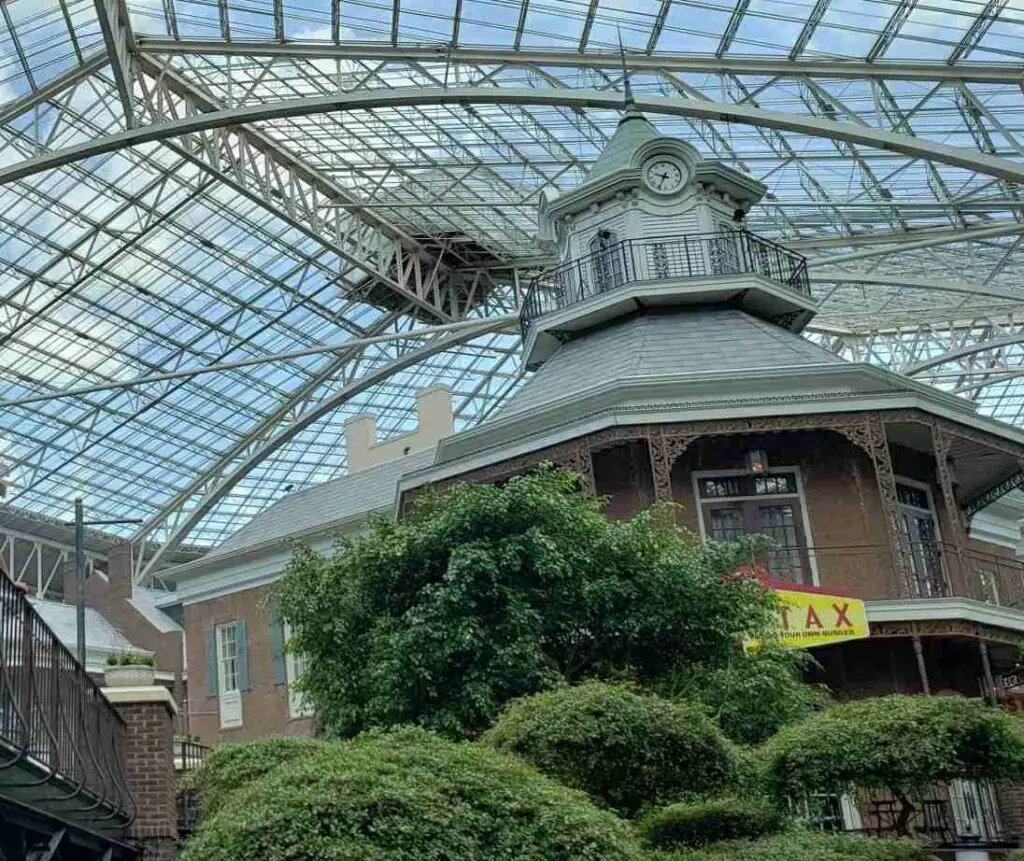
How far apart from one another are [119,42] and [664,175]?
13.4m

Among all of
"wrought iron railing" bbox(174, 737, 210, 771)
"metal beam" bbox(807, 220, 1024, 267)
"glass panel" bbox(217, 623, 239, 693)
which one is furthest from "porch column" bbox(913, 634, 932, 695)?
"glass panel" bbox(217, 623, 239, 693)

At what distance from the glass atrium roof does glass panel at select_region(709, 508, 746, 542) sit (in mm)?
8656

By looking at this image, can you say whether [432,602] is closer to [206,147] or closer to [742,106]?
[742,106]

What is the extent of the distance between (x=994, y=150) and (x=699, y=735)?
79.5ft

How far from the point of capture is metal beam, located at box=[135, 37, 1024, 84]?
31.2 metres

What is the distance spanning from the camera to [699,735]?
15328 mm

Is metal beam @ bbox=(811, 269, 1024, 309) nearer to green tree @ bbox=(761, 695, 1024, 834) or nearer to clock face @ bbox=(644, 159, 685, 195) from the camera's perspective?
clock face @ bbox=(644, 159, 685, 195)

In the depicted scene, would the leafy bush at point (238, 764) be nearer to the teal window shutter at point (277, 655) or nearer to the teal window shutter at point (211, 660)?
the teal window shutter at point (277, 655)

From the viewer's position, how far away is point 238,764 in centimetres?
1667

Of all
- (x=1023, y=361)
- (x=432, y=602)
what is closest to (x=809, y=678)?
(x=432, y=602)

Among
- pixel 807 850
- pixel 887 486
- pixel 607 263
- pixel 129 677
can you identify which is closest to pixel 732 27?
pixel 607 263

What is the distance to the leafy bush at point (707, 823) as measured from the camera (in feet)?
52.3

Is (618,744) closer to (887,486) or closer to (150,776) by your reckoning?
(150,776)

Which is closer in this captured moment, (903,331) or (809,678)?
(809,678)
